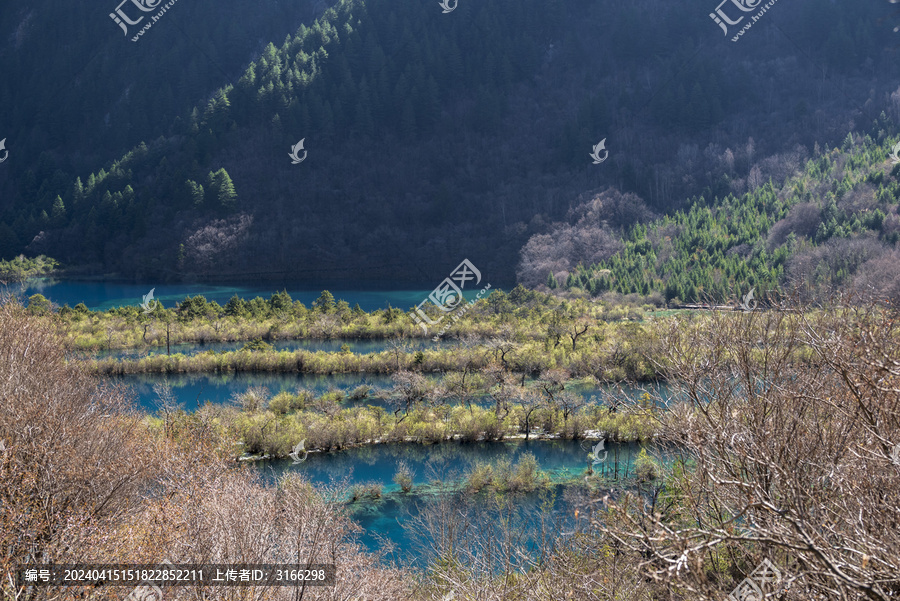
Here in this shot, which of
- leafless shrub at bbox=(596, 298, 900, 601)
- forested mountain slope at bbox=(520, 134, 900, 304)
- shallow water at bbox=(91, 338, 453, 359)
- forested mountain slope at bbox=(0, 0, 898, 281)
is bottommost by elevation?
leafless shrub at bbox=(596, 298, 900, 601)

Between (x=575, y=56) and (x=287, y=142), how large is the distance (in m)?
43.8

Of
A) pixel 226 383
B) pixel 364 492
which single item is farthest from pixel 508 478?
pixel 226 383

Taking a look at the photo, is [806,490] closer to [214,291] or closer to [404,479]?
[404,479]

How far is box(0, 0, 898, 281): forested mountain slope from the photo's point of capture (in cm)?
8669

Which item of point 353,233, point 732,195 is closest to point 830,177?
point 732,195

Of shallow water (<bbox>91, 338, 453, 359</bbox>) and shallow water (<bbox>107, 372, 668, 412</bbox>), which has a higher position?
shallow water (<bbox>91, 338, 453, 359</bbox>)

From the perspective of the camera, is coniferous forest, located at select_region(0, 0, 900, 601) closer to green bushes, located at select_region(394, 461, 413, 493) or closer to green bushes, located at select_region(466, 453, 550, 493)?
green bushes, located at select_region(466, 453, 550, 493)

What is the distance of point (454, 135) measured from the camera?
3994 inches

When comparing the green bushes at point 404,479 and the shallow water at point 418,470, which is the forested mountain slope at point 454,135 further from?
the green bushes at point 404,479

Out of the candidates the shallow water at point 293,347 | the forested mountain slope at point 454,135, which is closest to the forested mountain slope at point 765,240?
the forested mountain slope at point 454,135

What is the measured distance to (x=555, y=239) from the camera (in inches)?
3179

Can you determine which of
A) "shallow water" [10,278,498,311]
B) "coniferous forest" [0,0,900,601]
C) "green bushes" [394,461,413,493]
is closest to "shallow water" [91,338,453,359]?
"coniferous forest" [0,0,900,601]

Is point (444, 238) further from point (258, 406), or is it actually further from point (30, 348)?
point (30, 348)

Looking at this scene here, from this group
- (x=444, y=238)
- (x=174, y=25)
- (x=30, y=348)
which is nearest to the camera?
(x=30, y=348)
